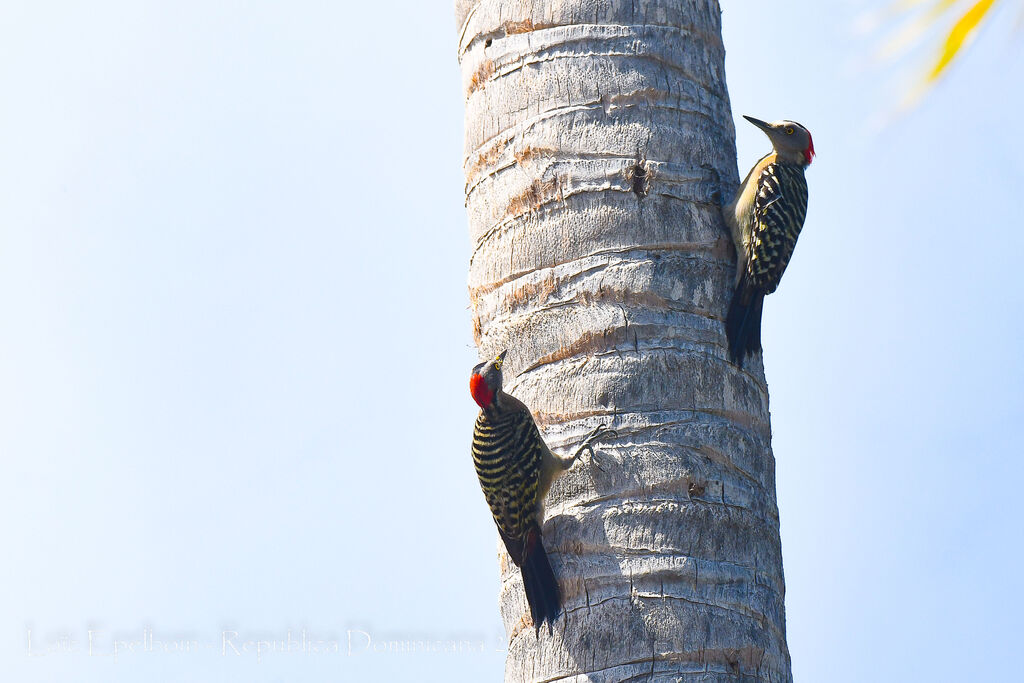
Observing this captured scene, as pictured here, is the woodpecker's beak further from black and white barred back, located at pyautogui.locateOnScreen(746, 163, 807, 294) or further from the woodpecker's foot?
the woodpecker's foot

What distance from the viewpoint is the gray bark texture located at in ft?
10.5

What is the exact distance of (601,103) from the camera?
3736 millimetres

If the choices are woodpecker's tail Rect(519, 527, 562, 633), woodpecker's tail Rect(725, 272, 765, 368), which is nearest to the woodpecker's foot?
woodpecker's tail Rect(519, 527, 562, 633)

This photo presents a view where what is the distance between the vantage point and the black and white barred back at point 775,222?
12.9 feet

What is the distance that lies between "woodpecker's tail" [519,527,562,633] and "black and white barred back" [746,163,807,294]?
3.58ft

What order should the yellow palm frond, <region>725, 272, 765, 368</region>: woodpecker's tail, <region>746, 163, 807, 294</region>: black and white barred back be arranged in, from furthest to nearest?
<region>746, 163, 807, 294</region>: black and white barred back
<region>725, 272, 765, 368</region>: woodpecker's tail
the yellow palm frond

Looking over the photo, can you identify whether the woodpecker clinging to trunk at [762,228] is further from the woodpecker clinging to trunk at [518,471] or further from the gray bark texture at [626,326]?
the woodpecker clinging to trunk at [518,471]

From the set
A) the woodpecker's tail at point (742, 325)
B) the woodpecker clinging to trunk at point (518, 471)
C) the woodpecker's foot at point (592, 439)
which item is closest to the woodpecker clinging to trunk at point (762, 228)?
the woodpecker's tail at point (742, 325)

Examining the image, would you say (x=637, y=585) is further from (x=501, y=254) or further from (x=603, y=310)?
(x=501, y=254)

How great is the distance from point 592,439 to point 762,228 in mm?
1128

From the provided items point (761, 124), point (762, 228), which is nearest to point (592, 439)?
point (762, 228)

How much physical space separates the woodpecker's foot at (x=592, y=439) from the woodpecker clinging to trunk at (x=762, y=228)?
1.47 feet

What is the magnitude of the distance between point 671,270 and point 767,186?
1.38 meters

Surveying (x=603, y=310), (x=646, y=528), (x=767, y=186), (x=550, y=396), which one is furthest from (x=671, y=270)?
(x=767, y=186)
